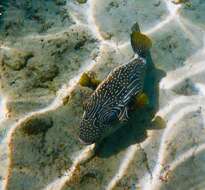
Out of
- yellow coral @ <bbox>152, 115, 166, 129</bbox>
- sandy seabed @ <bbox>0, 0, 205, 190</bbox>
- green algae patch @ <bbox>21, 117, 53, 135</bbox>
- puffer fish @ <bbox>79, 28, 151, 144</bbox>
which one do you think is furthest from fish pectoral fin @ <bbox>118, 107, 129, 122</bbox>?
green algae patch @ <bbox>21, 117, 53, 135</bbox>

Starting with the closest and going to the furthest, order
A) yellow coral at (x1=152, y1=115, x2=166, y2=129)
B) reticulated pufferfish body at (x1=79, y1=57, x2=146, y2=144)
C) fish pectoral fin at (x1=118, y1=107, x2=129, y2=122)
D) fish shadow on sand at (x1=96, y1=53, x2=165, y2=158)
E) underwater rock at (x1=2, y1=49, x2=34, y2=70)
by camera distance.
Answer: reticulated pufferfish body at (x1=79, y1=57, x2=146, y2=144)
fish pectoral fin at (x1=118, y1=107, x2=129, y2=122)
fish shadow on sand at (x1=96, y1=53, x2=165, y2=158)
yellow coral at (x1=152, y1=115, x2=166, y2=129)
underwater rock at (x1=2, y1=49, x2=34, y2=70)

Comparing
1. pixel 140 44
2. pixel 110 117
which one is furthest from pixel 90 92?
pixel 140 44

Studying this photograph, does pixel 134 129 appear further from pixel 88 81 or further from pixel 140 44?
pixel 140 44

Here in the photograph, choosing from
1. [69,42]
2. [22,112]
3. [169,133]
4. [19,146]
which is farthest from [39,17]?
[169,133]

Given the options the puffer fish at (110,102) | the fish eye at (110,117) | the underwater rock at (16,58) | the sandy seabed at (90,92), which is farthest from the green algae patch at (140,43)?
the underwater rock at (16,58)

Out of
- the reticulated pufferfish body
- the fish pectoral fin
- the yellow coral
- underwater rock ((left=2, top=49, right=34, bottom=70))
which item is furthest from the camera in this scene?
underwater rock ((left=2, top=49, right=34, bottom=70))

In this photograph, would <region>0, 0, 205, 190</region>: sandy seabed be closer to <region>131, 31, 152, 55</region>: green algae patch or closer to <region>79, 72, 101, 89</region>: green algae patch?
<region>79, 72, 101, 89</region>: green algae patch

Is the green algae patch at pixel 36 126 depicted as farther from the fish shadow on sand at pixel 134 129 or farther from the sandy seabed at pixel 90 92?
the fish shadow on sand at pixel 134 129
